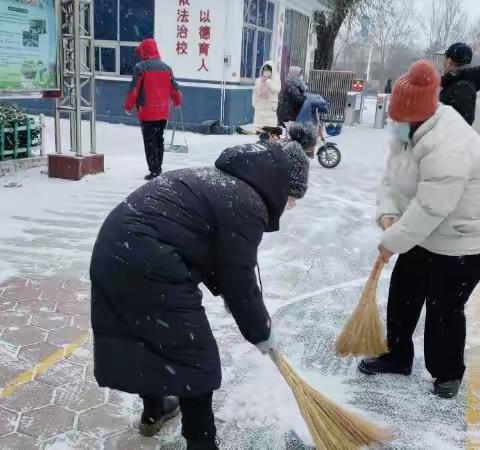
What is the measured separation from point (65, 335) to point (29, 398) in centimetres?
70

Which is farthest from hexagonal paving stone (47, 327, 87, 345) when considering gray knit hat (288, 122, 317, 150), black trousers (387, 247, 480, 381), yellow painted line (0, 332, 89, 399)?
gray knit hat (288, 122, 317, 150)

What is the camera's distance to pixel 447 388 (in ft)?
9.83

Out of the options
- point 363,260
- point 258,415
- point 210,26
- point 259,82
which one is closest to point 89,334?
point 258,415

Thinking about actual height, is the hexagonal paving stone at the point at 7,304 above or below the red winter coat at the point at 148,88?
below

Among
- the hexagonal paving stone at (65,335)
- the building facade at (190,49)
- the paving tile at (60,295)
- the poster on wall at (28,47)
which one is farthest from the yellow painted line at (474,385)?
the building facade at (190,49)

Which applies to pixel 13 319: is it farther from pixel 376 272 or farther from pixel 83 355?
pixel 376 272

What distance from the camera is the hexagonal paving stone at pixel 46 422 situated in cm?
254

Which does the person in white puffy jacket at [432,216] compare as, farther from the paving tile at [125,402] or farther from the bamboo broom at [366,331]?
the paving tile at [125,402]

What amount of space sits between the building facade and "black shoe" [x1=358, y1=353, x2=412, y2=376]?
34.1ft

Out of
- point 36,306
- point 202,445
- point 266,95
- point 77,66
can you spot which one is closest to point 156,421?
point 202,445

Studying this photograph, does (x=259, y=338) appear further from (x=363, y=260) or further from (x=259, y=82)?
(x=259, y=82)

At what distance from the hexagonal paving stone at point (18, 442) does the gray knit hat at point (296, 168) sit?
5.18 ft

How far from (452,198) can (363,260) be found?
2.86 metres

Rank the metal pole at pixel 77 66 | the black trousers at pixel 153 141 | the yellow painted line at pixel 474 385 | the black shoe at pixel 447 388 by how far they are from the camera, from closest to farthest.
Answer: the yellow painted line at pixel 474 385 < the black shoe at pixel 447 388 < the metal pole at pixel 77 66 < the black trousers at pixel 153 141
